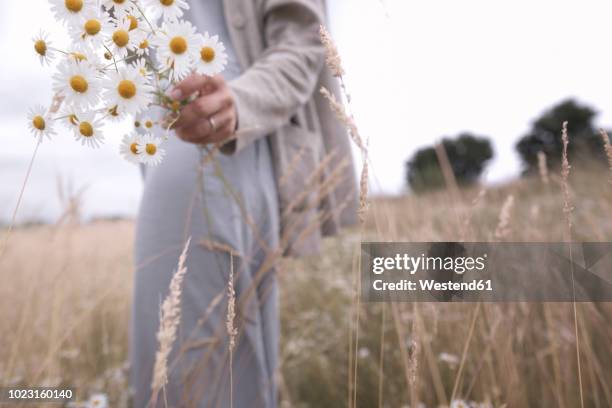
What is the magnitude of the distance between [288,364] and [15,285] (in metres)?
1.81

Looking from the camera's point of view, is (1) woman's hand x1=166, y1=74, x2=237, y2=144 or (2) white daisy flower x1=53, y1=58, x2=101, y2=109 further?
(1) woman's hand x1=166, y1=74, x2=237, y2=144

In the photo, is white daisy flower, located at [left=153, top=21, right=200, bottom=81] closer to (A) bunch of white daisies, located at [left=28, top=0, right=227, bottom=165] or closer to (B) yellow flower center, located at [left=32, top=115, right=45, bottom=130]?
(A) bunch of white daisies, located at [left=28, top=0, right=227, bottom=165]

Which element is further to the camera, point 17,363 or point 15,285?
point 15,285

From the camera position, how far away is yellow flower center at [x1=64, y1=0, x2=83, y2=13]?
0.29 m

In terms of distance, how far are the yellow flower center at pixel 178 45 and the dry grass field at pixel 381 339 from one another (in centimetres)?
31

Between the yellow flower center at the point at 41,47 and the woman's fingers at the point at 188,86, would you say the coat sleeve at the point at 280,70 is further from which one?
the yellow flower center at the point at 41,47

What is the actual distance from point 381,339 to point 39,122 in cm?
100

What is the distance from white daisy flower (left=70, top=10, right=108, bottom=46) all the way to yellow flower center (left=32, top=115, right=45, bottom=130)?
68mm

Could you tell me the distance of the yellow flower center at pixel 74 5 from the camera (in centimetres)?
29

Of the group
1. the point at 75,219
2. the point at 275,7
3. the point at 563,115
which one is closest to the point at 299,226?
the point at 275,7

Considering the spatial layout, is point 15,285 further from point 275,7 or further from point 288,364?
point 275,7

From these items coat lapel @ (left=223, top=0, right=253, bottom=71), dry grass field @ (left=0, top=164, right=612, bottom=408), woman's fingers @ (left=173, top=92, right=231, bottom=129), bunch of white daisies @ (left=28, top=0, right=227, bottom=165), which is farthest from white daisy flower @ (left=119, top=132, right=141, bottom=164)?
coat lapel @ (left=223, top=0, right=253, bottom=71)

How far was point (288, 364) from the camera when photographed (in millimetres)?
1384

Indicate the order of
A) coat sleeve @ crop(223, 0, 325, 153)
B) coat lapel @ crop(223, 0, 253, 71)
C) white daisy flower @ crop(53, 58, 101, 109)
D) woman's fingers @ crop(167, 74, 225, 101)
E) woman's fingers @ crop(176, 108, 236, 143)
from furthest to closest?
coat lapel @ crop(223, 0, 253, 71) < coat sleeve @ crop(223, 0, 325, 153) < woman's fingers @ crop(176, 108, 236, 143) < woman's fingers @ crop(167, 74, 225, 101) < white daisy flower @ crop(53, 58, 101, 109)
